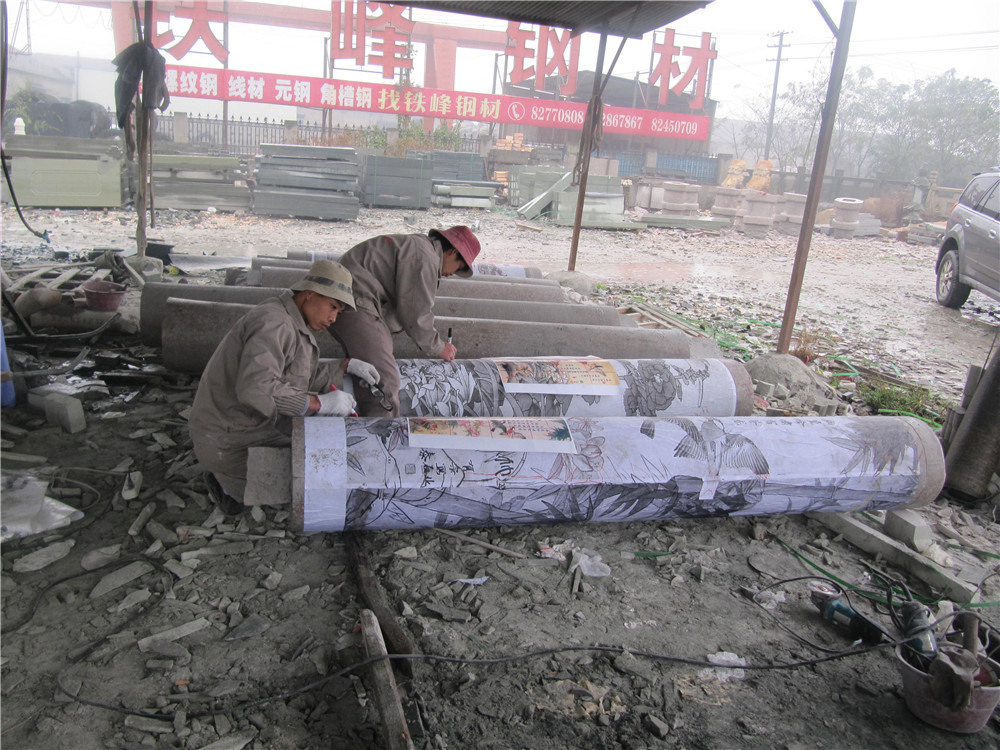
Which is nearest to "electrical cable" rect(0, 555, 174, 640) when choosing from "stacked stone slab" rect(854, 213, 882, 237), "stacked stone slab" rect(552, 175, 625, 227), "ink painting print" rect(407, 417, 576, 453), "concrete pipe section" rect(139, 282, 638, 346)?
"ink painting print" rect(407, 417, 576, 453)

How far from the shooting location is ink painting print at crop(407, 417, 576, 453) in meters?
3.30

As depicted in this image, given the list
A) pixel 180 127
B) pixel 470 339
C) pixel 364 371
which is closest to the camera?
pixel 364 371

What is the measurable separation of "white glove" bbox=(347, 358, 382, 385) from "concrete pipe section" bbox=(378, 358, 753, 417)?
25 centimetres

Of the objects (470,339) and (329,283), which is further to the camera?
(470,339)

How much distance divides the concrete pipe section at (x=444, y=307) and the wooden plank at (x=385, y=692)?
128 inches

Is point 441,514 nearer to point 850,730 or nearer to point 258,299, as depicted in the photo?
point 850,730

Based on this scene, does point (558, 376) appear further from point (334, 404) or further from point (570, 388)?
point (334, 404)

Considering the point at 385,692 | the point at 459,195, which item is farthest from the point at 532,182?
the point at 385,692

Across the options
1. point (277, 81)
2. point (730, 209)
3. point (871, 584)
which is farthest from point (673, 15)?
point (277, 81)

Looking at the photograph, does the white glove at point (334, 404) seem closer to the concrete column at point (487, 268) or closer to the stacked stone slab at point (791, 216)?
the concrete column at point (487, 268)

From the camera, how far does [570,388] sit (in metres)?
4.21

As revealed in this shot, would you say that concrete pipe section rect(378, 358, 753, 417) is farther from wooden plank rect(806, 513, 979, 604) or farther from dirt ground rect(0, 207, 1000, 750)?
wooden plank rect(806, 513, 979, 604)

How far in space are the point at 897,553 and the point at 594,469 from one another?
1.78 m

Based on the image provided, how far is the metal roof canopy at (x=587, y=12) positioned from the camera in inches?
287
